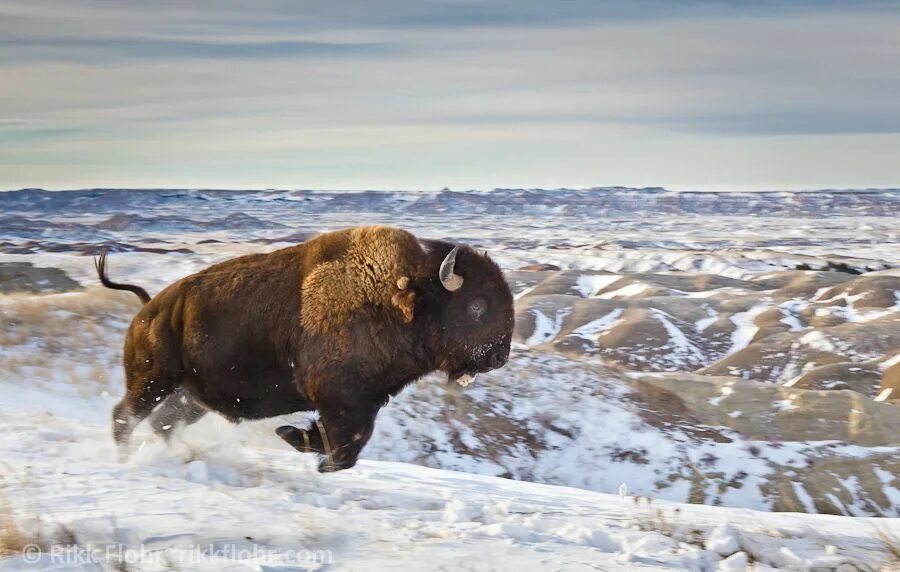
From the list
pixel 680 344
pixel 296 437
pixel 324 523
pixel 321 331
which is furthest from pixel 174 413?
pixel 680 344

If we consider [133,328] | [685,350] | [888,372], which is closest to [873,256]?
[685,350]

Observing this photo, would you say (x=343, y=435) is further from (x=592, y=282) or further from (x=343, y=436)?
(x=592, y=282)

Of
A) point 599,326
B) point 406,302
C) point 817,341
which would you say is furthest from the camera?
point 599,326

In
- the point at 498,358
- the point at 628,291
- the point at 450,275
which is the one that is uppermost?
the point at 450,275

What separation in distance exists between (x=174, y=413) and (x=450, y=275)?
2.95m

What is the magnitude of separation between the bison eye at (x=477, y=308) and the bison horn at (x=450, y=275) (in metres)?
0.26

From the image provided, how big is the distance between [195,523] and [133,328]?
3436 millimetres

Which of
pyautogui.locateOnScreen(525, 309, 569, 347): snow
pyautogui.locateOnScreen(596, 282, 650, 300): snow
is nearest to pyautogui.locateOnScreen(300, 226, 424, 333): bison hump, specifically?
pyautogui.locateOnScreen(525, 309, 569, 347): snow

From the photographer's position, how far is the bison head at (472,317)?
8.12m

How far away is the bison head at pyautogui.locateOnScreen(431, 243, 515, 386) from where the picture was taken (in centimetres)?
812

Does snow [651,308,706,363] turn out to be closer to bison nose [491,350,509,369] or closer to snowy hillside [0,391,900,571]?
bison nose [491,350,509,369]

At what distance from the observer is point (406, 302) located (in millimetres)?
7957

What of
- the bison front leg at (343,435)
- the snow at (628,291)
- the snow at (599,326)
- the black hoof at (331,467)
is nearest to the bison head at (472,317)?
the bison front leg at (343,435)

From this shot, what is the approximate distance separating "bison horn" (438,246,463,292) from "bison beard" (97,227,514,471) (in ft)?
0.04
